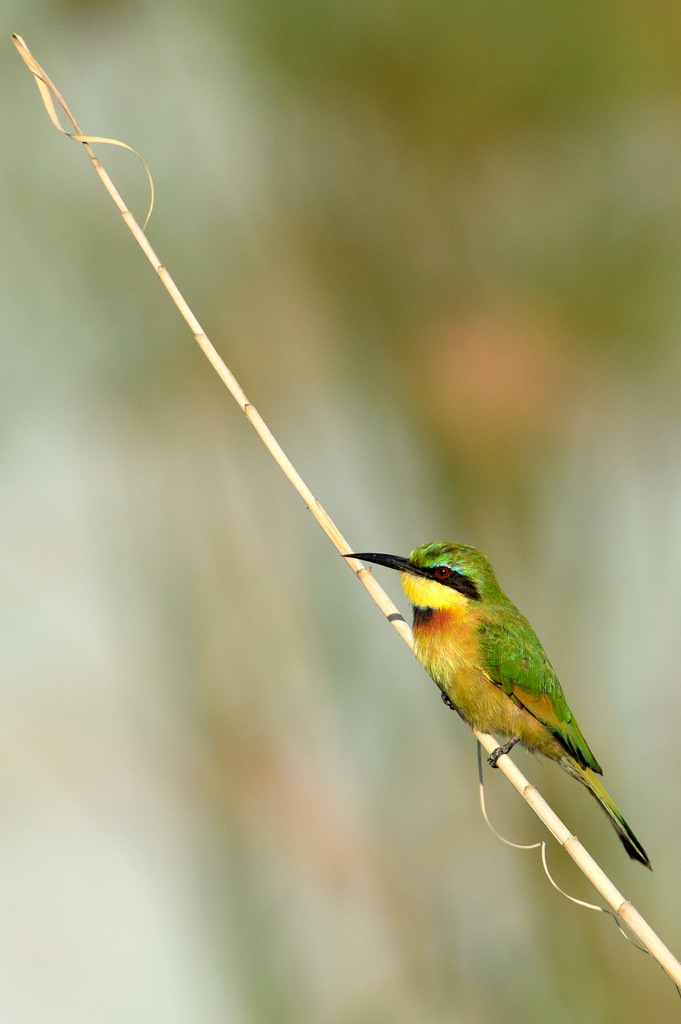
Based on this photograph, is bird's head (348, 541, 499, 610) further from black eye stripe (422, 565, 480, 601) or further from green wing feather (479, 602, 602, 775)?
green wing feather (479, 602, 602, 775)

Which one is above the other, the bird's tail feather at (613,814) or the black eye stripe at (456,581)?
the black eye stripe at (456,581)

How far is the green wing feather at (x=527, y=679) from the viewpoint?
299 cm

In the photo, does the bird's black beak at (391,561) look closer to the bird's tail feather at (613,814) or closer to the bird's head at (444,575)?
the bird's head at (444,575)

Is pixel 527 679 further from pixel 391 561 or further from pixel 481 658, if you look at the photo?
pixel 391 561

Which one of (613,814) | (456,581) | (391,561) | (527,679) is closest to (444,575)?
(456,581)

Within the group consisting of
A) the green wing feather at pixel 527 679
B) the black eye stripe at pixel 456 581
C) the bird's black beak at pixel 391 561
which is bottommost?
the green wing feather at pixel 527 679

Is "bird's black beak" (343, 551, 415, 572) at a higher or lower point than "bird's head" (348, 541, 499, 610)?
higher

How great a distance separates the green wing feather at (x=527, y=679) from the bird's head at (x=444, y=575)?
132 mm

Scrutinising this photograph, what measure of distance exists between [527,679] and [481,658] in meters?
0.17

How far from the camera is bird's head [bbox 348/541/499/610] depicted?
298 cm

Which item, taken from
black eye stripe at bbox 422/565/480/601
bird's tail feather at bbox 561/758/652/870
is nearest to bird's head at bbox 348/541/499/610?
black eye stripe at bbox 422/565/480/601

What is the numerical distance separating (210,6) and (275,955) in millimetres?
4364

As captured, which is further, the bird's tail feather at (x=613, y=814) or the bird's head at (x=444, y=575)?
the bird's head at (x=444, y=575)

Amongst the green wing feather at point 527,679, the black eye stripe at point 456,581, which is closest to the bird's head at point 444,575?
the black eye stripe at point 456,581
